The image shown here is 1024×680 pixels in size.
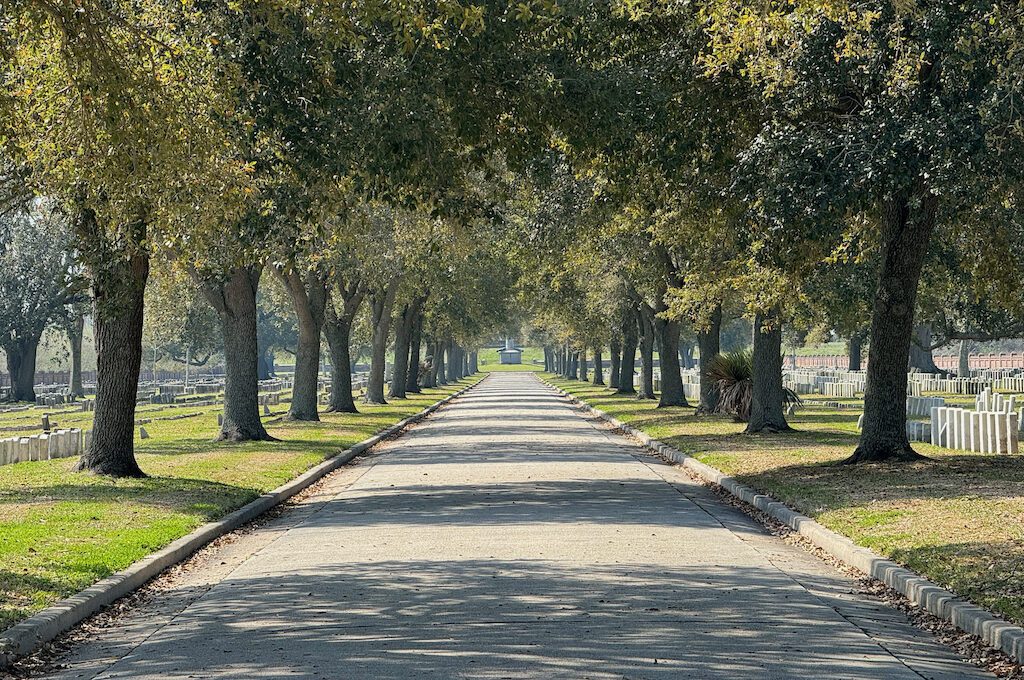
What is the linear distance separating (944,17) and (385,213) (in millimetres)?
19248

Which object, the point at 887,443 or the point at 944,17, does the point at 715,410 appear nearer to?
the point at 887,443

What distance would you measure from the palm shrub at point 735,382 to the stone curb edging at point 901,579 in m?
17.2

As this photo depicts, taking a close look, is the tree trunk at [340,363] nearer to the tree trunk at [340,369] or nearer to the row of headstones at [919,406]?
the tree trunk at [340,369]

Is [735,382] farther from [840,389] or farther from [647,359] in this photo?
[840,389]

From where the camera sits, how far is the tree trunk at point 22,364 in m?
78.6

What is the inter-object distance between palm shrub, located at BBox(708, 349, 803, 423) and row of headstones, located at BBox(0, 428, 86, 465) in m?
16.5

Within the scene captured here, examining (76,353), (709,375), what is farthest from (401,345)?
(76,353)

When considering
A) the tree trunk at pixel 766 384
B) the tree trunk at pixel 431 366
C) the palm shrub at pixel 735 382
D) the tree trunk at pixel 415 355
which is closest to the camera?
the tree trunk at pixel 766 384

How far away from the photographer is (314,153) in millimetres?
16219

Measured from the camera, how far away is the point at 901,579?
10719mm

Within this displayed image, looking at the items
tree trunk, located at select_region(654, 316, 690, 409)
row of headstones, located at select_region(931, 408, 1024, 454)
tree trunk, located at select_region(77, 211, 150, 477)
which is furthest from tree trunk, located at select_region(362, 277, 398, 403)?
tree trunk, located at select_region(77, 211, 150, 477)

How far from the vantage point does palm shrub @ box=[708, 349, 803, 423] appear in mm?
36812

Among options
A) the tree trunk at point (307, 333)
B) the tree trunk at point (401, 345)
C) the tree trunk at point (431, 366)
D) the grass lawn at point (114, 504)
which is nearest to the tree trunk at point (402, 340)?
the tree trunk at point (401, 345)

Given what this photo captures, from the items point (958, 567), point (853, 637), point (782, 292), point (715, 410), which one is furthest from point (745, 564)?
point (715, 410)
